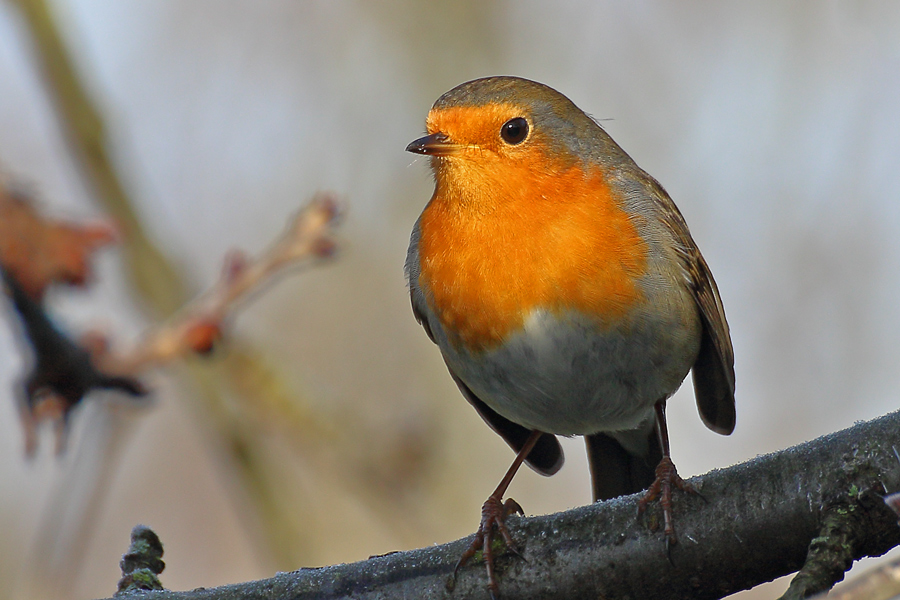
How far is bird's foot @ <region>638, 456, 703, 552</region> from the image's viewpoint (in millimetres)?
2393

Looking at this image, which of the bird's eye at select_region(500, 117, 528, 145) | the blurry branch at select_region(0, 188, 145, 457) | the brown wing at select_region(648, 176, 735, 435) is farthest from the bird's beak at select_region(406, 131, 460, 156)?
the blurry branch at select_region(0, 188, 145, 457)

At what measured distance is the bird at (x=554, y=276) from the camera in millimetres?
3301

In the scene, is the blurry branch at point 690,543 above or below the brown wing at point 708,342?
below

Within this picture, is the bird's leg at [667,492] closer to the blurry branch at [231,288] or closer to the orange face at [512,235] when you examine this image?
the orange face at [512,235]

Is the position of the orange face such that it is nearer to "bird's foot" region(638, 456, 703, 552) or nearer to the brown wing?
the brown wing

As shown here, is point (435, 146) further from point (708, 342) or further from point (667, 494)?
point (667, 494)

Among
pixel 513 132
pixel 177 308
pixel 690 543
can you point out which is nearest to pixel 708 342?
pixel 513 132

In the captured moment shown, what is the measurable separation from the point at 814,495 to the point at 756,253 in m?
5.63

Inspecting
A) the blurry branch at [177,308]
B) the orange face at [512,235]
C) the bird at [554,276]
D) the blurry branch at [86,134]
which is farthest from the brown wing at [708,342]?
the blurry branch at [86,134]

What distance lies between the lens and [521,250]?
3.34 meters

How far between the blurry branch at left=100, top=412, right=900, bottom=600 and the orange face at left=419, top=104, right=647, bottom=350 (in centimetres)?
88

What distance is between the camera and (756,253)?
24.7ft

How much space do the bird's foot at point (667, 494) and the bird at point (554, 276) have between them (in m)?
0.39

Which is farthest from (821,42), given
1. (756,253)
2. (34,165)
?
(34,165)
